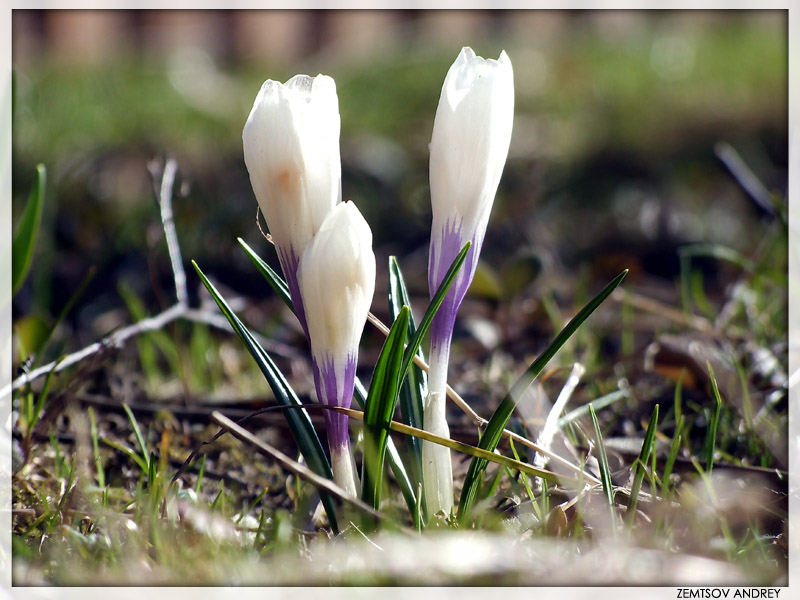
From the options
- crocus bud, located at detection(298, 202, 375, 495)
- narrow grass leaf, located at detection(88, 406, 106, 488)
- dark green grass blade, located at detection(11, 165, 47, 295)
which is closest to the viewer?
crocus bud, located at detection(298, 202, 375, 495)

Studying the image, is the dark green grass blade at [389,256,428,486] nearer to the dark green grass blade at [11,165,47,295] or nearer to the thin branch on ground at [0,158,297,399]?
the thin branch on ground at [0,158,297,399]

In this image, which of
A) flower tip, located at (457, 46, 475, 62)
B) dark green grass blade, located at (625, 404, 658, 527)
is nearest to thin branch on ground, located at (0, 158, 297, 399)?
flower tip, located at (457, 46, 475, 62)

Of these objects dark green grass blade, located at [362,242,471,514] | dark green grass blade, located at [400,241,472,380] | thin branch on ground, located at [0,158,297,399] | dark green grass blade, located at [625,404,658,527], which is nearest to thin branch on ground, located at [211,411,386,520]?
dark green grass blade, located at [362,242,471,514]

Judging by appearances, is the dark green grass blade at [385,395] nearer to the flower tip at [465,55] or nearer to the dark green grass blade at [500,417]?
the dark green grass blade at [500,417]

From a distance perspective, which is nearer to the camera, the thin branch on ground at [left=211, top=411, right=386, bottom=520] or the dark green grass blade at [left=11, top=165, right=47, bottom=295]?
the thin branch on ground at [left=211, top=411, right=386, bottom=520]

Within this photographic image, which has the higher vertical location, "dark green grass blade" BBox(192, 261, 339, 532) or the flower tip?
the flower tip

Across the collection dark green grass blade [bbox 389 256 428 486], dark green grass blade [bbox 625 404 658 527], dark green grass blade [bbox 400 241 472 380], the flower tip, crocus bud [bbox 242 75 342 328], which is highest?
the flower tip

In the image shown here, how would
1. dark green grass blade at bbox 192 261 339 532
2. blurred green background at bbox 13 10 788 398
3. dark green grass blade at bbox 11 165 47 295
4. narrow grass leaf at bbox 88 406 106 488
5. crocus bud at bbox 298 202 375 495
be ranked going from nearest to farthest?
crocus bud at bbox 298 202 375 495
dark green grass blade at bbox 192 261 339 532
narrow grass leaf at bbox 88 406 106 488
dark green grass blade at bbox 11 165 47 295
blurred green background at bbox 13 10 788 398
